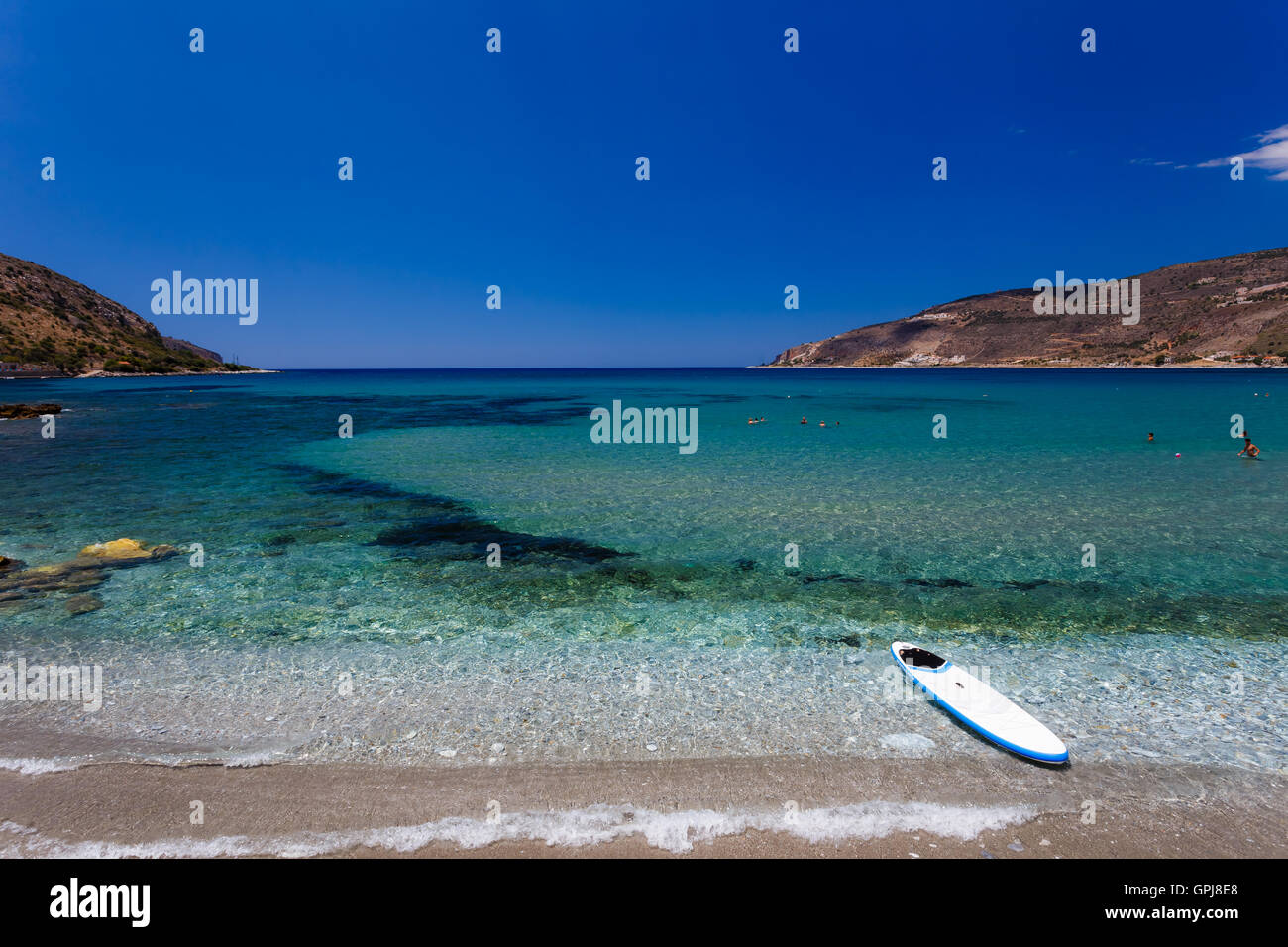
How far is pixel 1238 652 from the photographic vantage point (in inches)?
387

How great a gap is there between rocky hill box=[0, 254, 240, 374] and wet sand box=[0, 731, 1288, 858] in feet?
522

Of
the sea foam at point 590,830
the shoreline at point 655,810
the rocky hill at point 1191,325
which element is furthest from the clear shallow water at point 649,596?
the rocky hill at point 1191,325

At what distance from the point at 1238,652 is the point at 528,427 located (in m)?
44.6

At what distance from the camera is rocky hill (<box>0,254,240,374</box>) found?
124 m

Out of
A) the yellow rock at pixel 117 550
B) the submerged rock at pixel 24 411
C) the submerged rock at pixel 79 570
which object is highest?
the submerged rock at pixel 24 411

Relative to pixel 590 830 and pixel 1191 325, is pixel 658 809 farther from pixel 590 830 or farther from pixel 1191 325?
pixel 1191 325

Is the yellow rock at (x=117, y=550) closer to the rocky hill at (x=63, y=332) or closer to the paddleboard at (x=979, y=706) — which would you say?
the paddleboard at (x=979, y=706)

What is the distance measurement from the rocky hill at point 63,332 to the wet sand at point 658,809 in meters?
159

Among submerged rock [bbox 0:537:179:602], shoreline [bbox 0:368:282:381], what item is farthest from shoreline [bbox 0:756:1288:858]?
shoreline [bbox 0:368:282:381]

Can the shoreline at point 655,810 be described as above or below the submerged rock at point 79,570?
below

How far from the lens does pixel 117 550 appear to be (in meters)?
14.9

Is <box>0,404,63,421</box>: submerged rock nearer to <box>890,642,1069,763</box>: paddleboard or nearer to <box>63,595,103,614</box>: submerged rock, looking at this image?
<box>63,595,103,614</box>: submerged rock

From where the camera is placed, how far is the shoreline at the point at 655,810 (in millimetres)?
5730
